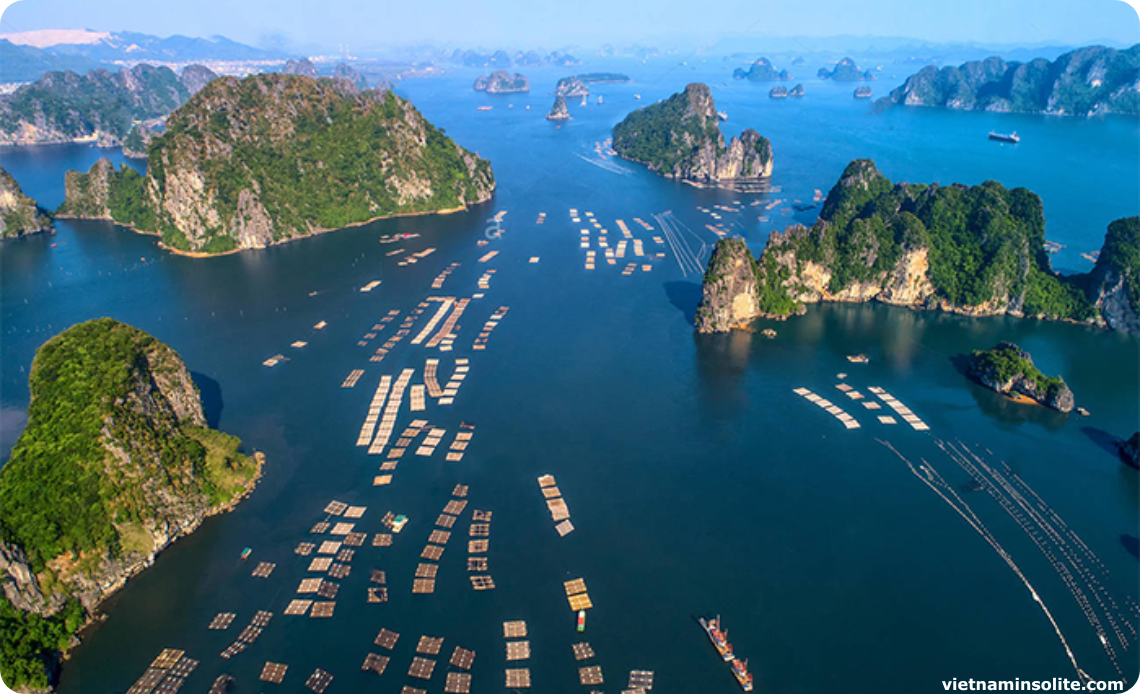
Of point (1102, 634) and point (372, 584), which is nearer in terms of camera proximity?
point (1102, 634)

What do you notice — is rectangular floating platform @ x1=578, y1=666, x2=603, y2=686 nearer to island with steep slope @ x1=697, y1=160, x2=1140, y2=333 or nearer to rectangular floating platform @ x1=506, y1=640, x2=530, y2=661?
rectangular floating platform @ x1=506, y1=640, x2=530, y2=661

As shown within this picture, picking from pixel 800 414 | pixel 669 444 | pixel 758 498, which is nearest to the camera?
pixel 758 498

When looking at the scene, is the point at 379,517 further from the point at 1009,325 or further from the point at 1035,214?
the point at 1035,214

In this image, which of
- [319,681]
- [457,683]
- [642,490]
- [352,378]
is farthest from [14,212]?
[457,683]

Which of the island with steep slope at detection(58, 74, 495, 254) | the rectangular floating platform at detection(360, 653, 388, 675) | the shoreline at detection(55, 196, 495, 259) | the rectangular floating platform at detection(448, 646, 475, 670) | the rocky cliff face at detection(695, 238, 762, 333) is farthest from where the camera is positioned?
the island with steep slope at detection(58, 74, 495, 254)

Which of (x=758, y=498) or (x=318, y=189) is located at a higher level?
(x=318, y=189)

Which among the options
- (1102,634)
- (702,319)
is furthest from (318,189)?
(1102,634)

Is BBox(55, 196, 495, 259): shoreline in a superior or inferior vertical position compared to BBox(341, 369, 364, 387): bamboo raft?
superior

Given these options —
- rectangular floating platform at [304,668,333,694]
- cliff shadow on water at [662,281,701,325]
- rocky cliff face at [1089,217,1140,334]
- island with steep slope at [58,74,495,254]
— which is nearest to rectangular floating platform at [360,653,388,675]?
rectangular floating platform at [304,668,333,694]
